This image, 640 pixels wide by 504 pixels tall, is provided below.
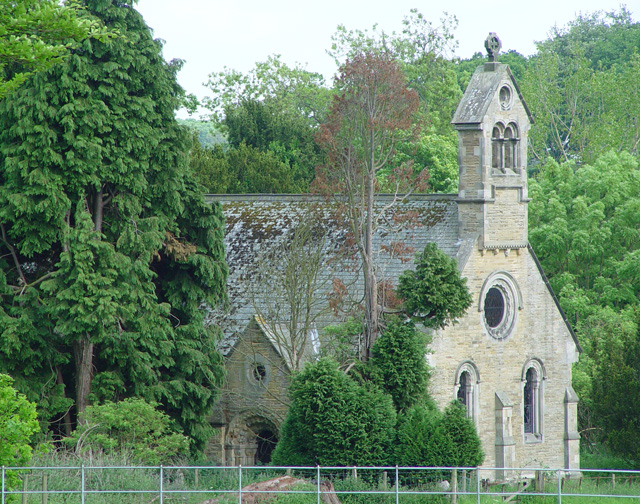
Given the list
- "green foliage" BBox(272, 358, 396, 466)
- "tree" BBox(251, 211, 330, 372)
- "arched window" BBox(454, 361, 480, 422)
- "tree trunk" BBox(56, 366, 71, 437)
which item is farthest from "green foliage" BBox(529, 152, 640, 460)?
"tree trunk" BBox(56, 366, 71, 437)

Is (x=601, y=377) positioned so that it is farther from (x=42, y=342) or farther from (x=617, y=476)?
(x=42, y=342)

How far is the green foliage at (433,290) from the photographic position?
28.8 meters

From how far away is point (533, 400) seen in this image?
117 feet

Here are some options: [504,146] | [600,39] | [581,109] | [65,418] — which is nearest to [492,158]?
[504,146]

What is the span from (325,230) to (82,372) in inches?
413

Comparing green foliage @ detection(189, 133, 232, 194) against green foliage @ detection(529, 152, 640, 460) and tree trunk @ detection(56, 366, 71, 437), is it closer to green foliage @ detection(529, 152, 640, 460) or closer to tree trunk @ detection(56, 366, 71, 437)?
green foliage @ detection(529, 152, 640, 460)

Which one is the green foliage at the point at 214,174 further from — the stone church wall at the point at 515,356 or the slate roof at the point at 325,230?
the stone church wall at the point at 515,356

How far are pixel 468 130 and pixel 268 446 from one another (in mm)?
11778

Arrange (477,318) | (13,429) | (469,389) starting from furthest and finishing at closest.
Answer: (477,318) → (469,389) → (13,429)

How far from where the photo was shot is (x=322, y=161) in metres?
59.1

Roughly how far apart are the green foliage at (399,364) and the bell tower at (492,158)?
5764 millimetres

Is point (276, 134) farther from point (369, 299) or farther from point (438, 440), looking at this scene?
point (438, 440)

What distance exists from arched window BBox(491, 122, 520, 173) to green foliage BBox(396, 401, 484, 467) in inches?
374

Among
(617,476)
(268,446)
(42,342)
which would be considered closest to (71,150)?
(42,342)
